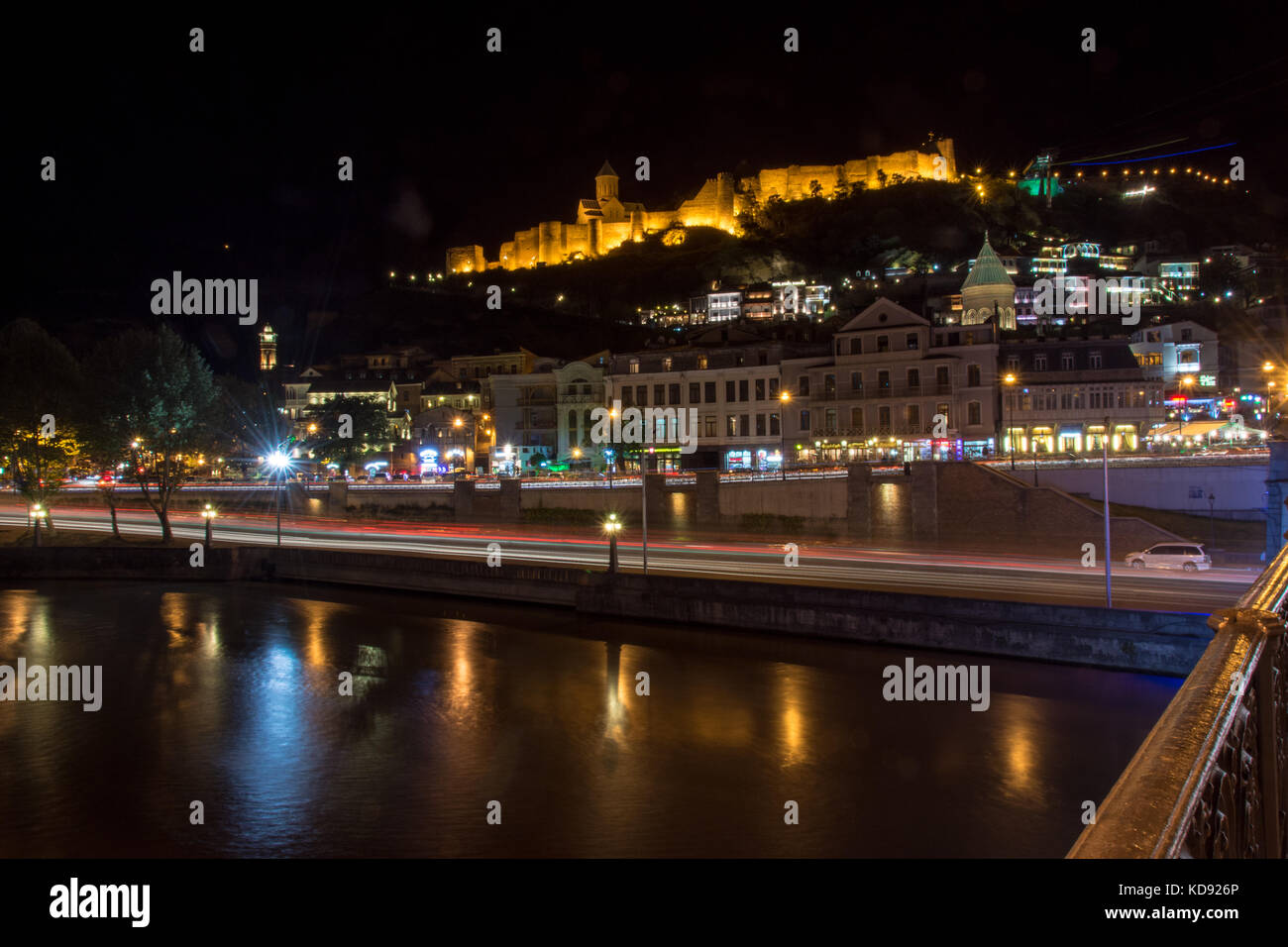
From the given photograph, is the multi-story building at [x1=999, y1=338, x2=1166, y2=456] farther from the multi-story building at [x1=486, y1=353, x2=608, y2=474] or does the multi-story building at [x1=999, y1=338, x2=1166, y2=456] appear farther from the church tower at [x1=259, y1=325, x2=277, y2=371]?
the church tower at [x1=259, y1=325, x2=277, y2=371]

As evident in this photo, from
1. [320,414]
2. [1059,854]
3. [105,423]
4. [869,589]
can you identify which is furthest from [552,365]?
[1059,854]

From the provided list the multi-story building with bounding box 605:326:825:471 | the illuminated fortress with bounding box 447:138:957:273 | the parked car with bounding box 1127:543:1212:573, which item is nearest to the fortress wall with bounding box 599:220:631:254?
the illuminated fortress with bounding box 447:138:957:273

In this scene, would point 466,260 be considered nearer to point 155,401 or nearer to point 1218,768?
point 155,401

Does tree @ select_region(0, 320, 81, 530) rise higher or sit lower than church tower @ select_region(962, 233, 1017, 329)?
lower

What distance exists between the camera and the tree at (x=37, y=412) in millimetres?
48125

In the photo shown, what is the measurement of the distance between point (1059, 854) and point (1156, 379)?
A: 45342mm

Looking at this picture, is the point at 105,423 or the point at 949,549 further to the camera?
the point at 105,423

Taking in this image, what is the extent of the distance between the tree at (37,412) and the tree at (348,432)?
84.4 feet

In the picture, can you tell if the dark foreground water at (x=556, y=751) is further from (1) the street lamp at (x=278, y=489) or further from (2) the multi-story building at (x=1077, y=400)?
(2) the multi-story building at (x=1077, y=400)

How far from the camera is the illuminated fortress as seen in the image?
132 meters

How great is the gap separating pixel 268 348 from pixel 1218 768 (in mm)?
150473

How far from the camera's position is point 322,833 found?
16.2 m

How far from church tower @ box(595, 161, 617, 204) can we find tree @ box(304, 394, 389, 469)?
267ft
